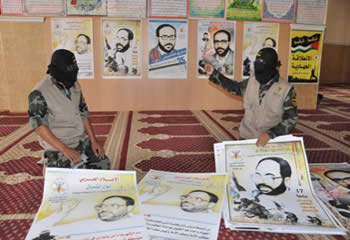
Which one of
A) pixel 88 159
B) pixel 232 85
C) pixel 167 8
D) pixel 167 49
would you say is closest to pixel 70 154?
pixel 88 159

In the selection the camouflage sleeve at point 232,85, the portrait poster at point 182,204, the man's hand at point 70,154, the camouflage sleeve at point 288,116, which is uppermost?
the camouflage sleeve at point 232,85

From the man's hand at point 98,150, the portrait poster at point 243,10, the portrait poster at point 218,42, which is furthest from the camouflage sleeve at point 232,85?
the portrait poster at point 243,10

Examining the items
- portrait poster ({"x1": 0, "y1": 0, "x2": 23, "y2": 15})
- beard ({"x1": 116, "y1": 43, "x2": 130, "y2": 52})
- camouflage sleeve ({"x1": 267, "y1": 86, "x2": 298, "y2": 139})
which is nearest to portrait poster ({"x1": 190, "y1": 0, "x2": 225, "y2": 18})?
beard ({"x1": 116, "y1": 43, "x2": 130, "y2": 52})

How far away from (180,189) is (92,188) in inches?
14.9

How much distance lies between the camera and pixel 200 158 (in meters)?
2.29

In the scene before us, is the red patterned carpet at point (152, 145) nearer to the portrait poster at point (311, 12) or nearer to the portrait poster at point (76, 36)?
the portrait poster at point (76, 36)

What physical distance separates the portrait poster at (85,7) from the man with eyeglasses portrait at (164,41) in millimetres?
750

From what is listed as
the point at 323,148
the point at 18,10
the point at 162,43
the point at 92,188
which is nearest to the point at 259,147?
the point at 92,188

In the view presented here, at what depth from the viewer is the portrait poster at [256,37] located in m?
4.09

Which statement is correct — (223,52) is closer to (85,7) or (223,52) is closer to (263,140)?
(85,7)

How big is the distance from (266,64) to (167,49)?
8.26ft

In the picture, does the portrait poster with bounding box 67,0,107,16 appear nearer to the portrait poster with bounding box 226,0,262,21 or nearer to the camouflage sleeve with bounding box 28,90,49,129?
the portrait poster with bounding box 226,0,262,21

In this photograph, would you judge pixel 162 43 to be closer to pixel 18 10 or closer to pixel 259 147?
pixel 18 10

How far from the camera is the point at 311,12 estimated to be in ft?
13.7
